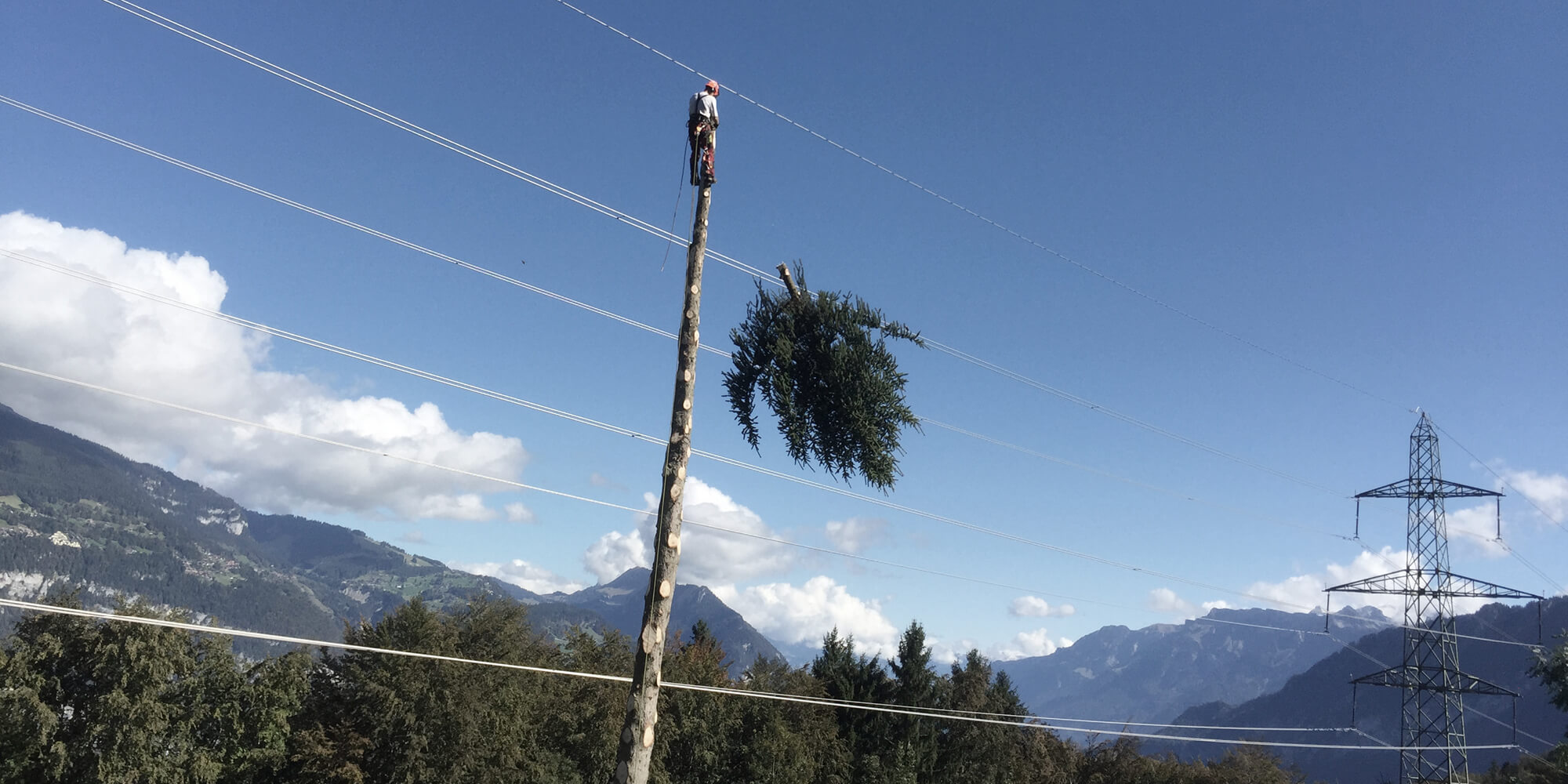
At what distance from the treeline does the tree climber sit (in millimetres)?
Result: 31801

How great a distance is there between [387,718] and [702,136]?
129 ft

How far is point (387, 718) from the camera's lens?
152 ft

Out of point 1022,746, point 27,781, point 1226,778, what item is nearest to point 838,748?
point 1022,746

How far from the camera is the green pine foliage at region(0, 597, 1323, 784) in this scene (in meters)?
45.8

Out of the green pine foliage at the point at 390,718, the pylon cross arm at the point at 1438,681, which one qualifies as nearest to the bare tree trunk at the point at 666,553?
the green pine foliage at the point at 390,718

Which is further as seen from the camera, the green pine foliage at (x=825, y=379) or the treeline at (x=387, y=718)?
the treeline at (x=387, y=718)

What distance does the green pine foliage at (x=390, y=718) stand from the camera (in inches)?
1805

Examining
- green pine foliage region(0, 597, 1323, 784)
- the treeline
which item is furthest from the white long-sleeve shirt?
green pine foliage region(0, 597, 1323, 784)

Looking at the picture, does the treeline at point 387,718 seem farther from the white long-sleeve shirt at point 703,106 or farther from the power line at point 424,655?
the white long-sleeve shirt at point 703,106

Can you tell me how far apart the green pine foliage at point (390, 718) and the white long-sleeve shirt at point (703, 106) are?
37778mm

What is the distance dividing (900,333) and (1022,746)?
191ft

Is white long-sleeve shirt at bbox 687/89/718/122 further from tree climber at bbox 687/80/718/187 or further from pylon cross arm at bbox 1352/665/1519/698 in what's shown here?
pylon cross arm at bbox 1352/665/1519/698

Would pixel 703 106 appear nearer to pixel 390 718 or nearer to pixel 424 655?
pixel 424 655

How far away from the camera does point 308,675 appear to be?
52.0m
